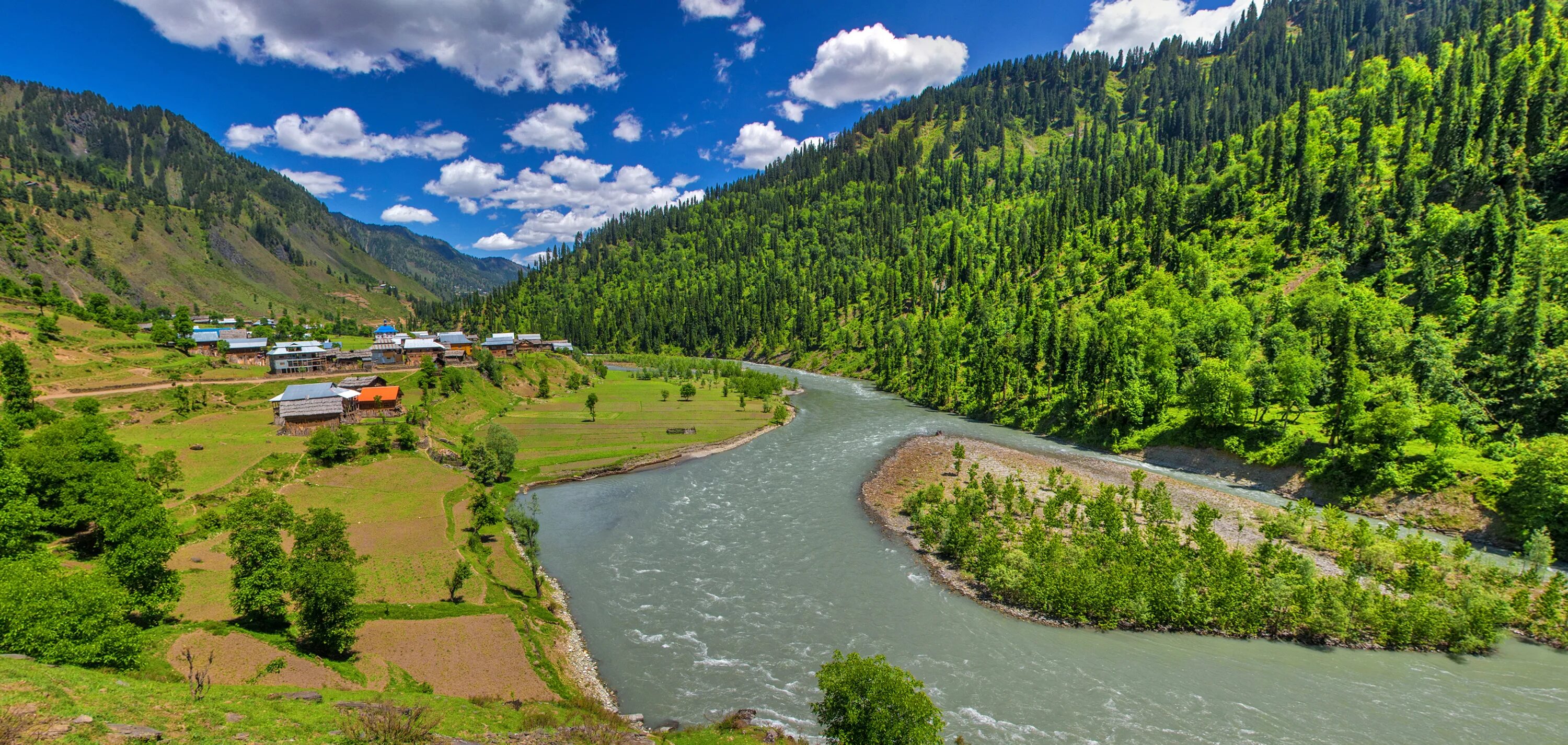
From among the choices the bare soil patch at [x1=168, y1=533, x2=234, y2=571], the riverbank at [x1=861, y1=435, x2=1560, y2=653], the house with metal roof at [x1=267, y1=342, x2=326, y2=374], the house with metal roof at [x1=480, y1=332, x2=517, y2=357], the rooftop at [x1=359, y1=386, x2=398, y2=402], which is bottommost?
the bare soil patch at [x1=168, y1=533, x2=234, y2=571]

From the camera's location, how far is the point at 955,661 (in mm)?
27844

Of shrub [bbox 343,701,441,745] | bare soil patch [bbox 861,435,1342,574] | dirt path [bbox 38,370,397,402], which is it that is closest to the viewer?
shrub [bbox 343,701,441,745]

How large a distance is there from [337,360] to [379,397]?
34298 millimetres

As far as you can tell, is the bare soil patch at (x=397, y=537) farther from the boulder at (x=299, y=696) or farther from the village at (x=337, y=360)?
the village at (x=337, y=360)

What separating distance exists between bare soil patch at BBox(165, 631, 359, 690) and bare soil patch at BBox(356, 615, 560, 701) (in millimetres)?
2719

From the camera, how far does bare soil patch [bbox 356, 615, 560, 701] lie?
24828 mm

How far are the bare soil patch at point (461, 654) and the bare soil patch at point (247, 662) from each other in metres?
2.72

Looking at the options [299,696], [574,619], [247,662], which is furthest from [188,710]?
[574,619]

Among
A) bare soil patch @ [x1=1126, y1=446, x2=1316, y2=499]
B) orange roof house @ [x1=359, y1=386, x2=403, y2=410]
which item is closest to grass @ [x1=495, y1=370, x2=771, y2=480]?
orange roof house @ [x1=359, y1=386, x2=403, y2=410]

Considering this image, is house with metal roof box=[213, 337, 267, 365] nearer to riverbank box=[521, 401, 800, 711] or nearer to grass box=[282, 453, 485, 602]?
grass box=[282, 453, 485, 602]

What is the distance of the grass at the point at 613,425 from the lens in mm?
64562

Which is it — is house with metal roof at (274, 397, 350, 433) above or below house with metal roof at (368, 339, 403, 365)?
below

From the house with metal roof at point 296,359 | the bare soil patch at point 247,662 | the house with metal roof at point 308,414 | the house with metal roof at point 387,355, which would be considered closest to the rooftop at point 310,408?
the house with metal roof at point 308,414

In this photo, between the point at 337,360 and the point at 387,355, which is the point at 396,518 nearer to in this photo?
the point at 387,355
